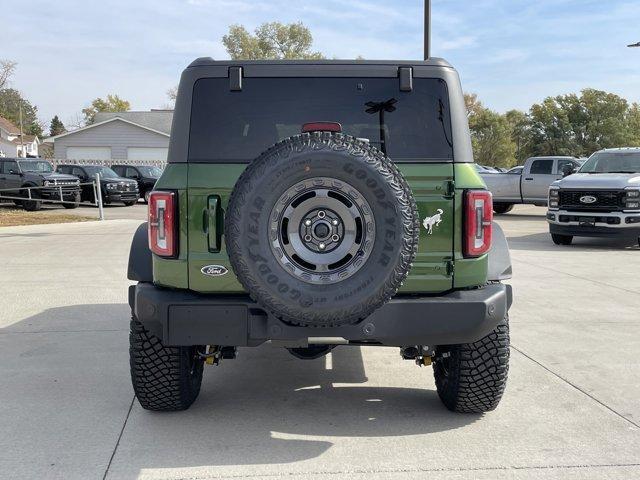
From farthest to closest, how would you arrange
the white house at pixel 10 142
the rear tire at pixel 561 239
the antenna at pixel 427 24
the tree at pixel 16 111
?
the tree at pixel 16 111, the white house at pixel 10 142, the antenna at pixel 427 24, the rear tire at pixel 561 239

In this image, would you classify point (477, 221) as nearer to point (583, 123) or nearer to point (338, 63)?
point (338, 63)

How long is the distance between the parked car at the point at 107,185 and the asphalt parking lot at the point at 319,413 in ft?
64.5

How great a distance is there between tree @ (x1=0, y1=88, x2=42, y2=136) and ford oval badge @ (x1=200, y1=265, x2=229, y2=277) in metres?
120

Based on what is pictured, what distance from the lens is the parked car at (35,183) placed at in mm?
24328

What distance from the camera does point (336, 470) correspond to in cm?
344

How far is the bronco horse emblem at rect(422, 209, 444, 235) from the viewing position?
12.1 ft

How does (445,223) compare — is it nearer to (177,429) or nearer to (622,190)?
(177,429)

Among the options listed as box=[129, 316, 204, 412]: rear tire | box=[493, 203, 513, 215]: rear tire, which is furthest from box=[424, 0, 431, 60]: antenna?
box=[129, 316, 204, 412]: rear tire

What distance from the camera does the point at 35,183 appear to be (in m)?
24.8

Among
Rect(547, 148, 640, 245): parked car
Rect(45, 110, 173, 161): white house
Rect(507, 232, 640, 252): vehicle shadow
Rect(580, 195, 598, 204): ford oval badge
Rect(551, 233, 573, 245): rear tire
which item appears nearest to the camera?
Rect(547, 148, 640, 245): parked car

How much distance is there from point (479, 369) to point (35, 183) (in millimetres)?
23660

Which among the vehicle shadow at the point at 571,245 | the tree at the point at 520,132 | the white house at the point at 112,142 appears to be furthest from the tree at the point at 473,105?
the vehicle shadow at the point at 571,245

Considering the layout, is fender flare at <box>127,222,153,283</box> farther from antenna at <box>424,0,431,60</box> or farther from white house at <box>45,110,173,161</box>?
white house at <box>45,110,173,161</box>

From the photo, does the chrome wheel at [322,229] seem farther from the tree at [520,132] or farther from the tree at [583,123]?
the tree at [520,132]
